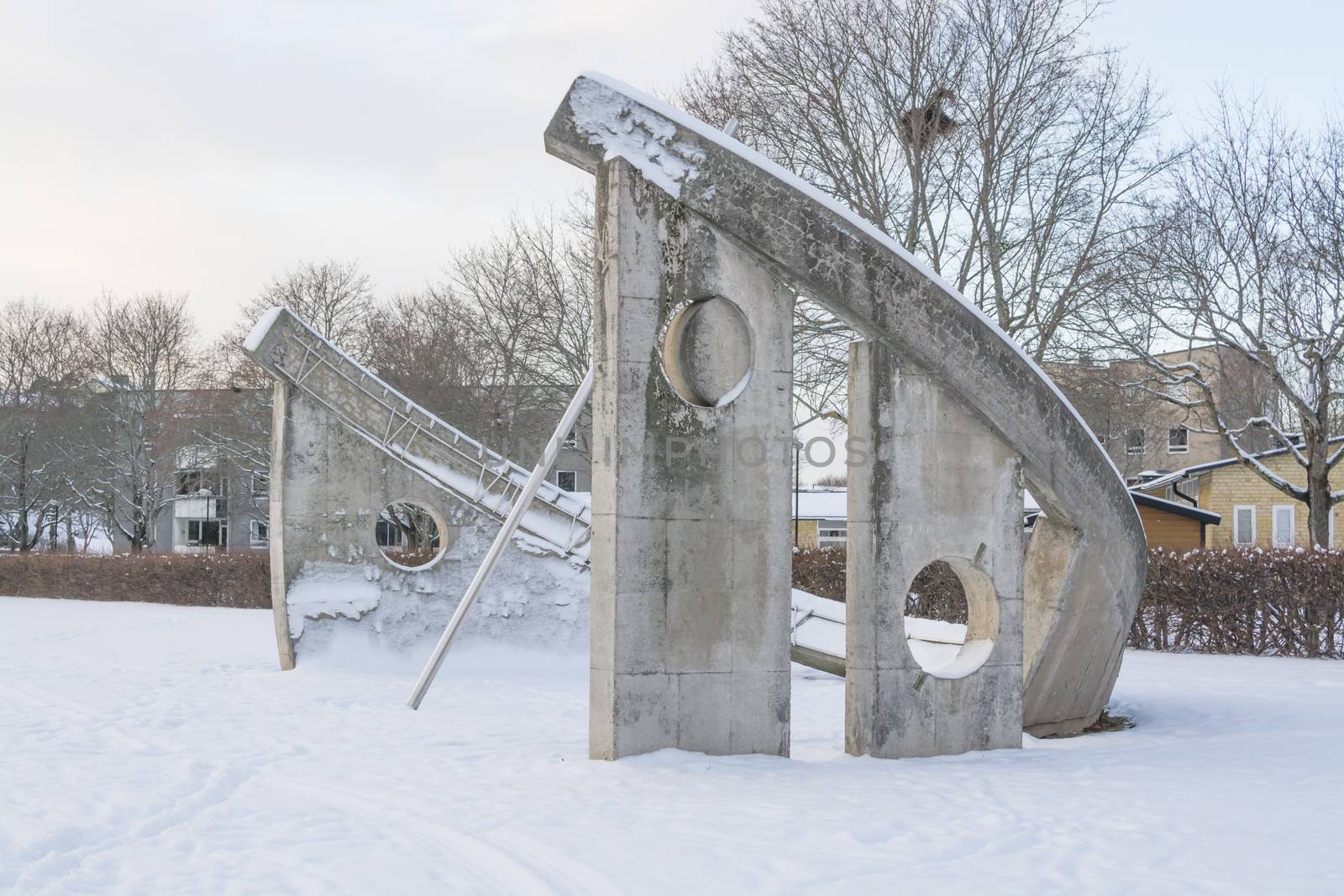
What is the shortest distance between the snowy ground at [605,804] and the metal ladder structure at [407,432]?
2.81 metres

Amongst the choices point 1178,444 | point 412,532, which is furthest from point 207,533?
point 1178,444

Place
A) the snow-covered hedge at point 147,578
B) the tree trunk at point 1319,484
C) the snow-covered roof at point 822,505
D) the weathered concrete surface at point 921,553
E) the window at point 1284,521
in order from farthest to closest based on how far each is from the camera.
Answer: the snow-covered roof at point 822,505, the window at point 1284,521, the snow-covered hedge at point 147,578, the tree trunk at point 1319,484, the weathered concrete surface at point 921,553

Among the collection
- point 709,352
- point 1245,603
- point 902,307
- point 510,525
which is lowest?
point 1245,603

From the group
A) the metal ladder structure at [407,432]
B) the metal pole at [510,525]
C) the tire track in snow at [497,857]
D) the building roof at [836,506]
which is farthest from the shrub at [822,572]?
the tire track in snow at [497,857]

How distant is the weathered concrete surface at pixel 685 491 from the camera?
290 inches

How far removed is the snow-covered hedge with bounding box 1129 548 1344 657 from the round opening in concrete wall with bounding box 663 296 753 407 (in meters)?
9.54

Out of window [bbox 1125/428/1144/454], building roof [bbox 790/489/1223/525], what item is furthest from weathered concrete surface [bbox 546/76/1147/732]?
window [bbox 1125/428/1144/454]

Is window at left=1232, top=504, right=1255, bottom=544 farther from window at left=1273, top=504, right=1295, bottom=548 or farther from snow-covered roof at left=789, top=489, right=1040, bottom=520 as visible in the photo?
snow-covered roof at left=789, top=489, right=1040, bottom=520

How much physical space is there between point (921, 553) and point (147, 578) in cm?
2542

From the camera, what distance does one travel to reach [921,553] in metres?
7.92

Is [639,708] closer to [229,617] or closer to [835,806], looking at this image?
[835,806]

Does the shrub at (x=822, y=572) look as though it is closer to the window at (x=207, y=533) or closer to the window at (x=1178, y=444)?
the window at (x=1178, y=444)

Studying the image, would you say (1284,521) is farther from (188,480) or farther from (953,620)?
(188,480)

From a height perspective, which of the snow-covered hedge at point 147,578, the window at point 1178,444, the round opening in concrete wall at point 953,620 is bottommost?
the snow-covered hedge at point 147,578
